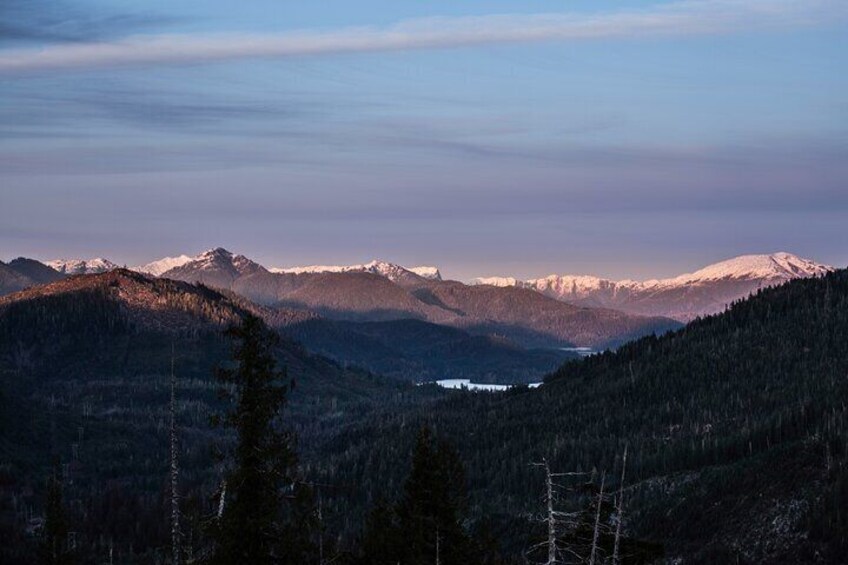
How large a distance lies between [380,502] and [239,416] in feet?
126

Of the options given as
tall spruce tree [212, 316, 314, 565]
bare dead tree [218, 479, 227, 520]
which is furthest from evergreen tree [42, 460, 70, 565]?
tall spruce tree [212, 316, 314, 565]

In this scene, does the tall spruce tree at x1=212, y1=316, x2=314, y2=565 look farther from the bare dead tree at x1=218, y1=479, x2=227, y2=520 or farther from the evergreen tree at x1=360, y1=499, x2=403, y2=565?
the evergreen tree at x1=360, y1=499, x2=403, y2=565

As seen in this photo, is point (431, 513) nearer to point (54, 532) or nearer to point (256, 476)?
point (256, 476)

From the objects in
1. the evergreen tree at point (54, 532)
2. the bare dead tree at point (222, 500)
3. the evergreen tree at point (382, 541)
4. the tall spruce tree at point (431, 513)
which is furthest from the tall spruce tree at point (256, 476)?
the evergreen tree at point (54, 532)

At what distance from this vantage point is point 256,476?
61.4 meters

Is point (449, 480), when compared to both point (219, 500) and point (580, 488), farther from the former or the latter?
point (219, 500)

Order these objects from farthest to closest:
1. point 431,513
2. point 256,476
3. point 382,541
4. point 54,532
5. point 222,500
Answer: point 54,532, point 382,541, point 431,513, point 222,500, point 256,476

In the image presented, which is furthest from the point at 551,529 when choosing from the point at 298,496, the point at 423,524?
the point at 423,524

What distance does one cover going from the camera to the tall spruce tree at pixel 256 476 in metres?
61.1

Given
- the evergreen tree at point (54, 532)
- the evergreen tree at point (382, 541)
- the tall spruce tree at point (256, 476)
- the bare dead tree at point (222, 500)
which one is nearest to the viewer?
the tall spruce tree at point (256, 476)

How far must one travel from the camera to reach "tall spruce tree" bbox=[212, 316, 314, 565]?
61062 millimetres

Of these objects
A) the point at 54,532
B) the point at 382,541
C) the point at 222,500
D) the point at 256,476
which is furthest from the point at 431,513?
the point at 54,532

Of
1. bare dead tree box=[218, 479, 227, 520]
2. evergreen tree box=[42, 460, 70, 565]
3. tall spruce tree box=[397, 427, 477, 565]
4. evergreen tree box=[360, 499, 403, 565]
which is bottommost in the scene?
evergreen tree box=[42, 460, 70, 565]

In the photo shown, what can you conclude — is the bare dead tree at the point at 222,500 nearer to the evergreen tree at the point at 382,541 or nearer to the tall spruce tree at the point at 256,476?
the tall spruce tree at the point at 256,476
